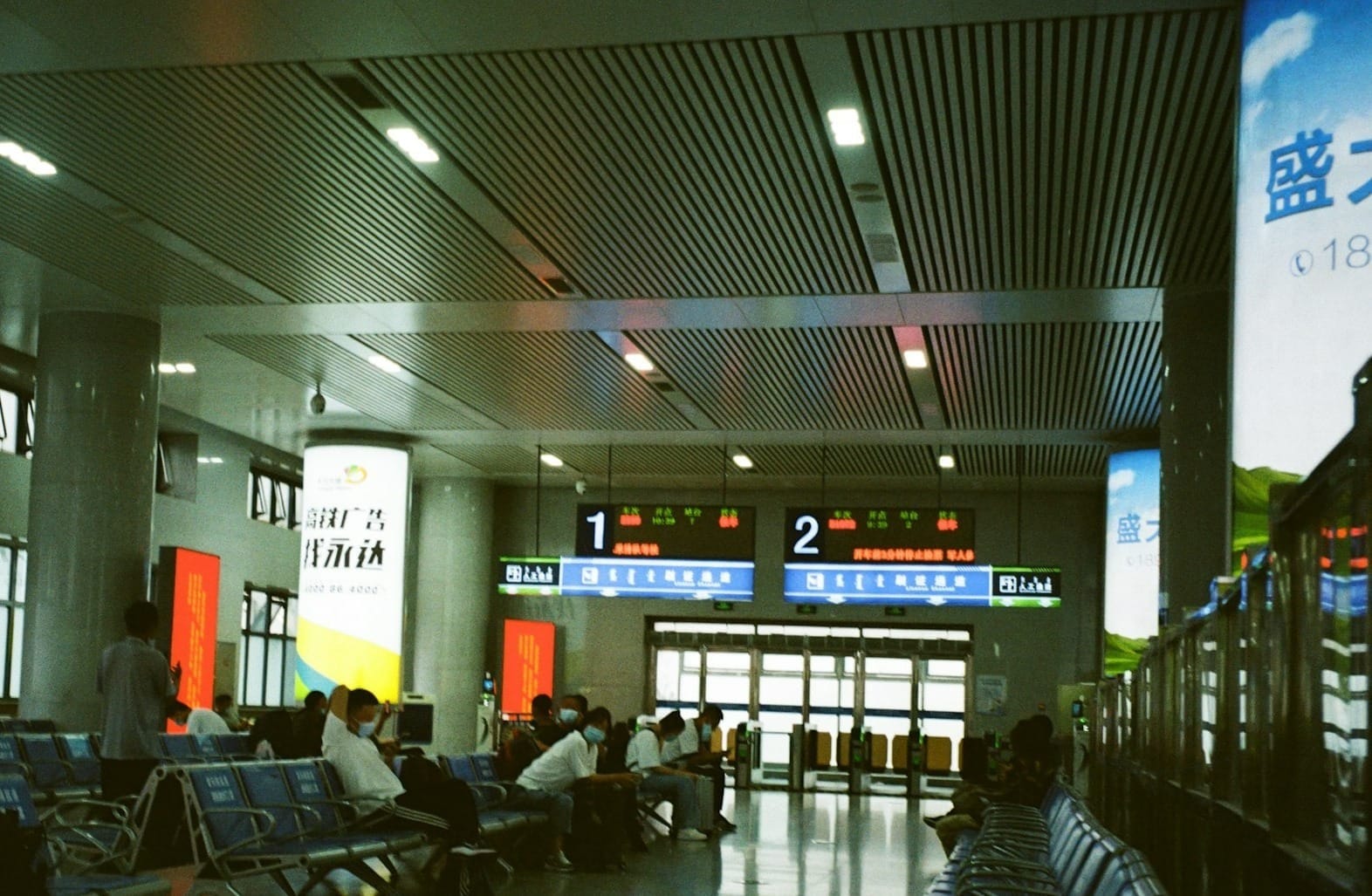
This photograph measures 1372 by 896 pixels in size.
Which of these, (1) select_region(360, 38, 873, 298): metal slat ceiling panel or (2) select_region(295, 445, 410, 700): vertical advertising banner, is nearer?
(1) select_region(360, 38, 873, 298): metal slat ceiling panel

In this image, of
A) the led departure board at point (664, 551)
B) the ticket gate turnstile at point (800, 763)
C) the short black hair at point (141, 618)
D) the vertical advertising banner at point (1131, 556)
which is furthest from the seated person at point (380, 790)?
the ticket gate turnstile at point (800, 763)

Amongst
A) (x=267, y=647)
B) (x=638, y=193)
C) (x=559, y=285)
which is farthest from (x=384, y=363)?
(x=267, y=647)

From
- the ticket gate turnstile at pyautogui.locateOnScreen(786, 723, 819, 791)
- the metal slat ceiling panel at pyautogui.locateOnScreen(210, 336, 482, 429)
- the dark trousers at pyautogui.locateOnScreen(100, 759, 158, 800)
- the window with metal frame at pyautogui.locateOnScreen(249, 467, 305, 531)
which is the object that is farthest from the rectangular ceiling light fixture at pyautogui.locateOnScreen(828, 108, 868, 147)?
the ticket gate turnstile at pyautogui.locateOnScreen(786, 723, 819, 791)

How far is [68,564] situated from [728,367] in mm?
6239

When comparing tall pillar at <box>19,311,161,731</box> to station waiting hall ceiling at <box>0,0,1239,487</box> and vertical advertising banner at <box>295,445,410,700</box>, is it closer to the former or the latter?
station waiting hall ceiling at <box>0,0,1239,487</box>

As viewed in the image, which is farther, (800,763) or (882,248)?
(800,763)

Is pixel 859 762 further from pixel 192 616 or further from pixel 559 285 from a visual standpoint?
pixel 559 285

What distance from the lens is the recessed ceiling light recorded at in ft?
51.1

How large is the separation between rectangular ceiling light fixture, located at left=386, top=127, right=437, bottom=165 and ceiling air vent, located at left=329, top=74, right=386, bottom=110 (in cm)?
33

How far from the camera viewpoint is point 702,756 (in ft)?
52.9

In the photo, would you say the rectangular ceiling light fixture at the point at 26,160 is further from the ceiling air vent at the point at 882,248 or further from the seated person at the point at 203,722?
the seated person at the point at 203,722

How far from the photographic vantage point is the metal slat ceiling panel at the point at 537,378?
14719 mm

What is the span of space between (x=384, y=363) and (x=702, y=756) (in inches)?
200

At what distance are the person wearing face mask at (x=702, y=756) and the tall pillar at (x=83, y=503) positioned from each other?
18.7 ft
